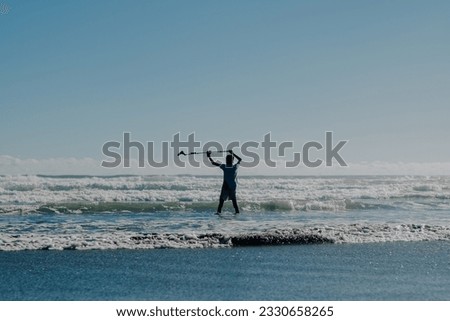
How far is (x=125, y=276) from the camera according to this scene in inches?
362

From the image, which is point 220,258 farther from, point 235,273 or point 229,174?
point 229,174

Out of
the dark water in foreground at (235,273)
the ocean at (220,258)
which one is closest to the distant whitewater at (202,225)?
the ocean at (220,258)

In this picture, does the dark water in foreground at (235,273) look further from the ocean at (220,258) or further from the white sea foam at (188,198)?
the white sea foam at (188,198)

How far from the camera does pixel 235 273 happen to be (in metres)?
9.45

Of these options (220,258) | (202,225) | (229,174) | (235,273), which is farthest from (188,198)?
(235,273)

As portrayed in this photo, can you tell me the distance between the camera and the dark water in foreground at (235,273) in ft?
26.7

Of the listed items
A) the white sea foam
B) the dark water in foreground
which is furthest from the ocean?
the white sea foam

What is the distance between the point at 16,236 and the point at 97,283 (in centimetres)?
532

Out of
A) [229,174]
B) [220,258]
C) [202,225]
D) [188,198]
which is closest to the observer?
[220,258]

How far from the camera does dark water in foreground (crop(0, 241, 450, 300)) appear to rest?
26.7ft

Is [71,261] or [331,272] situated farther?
[71,261]

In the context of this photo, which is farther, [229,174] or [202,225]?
[229,174]

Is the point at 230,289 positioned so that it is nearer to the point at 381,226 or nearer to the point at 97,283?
the point at 97,283
